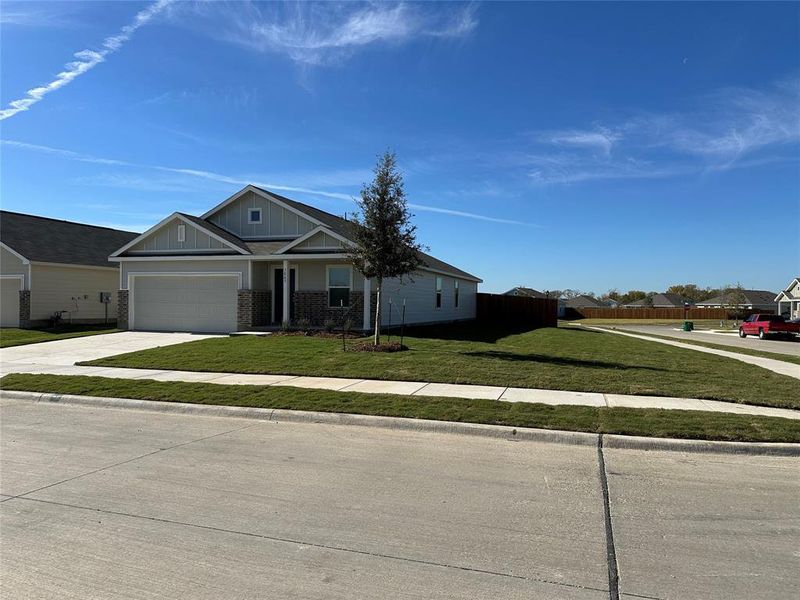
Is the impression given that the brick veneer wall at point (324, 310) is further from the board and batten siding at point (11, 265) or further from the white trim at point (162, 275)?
the board and batten siding at point (11, 265)

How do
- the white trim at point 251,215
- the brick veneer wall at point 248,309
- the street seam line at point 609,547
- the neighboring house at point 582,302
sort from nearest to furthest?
the street seam line at point 609,547
the brick veneer wall at point 248,309
the white trim at point 251,215
the neighboring house at point 582,302

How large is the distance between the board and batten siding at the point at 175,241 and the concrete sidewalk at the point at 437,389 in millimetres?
9713

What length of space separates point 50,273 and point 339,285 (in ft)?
48.1

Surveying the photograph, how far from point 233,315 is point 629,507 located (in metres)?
19.4

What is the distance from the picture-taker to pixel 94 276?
29.2m

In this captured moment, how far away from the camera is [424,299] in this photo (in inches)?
1077

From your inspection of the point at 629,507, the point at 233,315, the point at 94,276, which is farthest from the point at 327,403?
the point at 94,276

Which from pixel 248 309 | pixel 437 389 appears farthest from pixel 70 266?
pixel 437 389

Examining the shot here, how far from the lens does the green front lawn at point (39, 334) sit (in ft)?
66.6

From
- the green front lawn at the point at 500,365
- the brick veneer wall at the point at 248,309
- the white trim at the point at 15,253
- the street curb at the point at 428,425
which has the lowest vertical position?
the street curb at the point at 428,425

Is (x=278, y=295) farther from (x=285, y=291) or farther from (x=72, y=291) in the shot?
(x=72, y=291)

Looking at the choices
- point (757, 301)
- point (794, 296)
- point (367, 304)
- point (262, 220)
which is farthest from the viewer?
point (757, 301)

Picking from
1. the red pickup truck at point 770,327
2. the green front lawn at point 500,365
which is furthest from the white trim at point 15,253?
the red pickup truck at point 770,327

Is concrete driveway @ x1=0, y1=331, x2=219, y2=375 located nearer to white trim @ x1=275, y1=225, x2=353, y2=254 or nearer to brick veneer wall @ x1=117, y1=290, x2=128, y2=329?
brick veneer wall @ x1=117, y1=290, x2=128, y2=329
